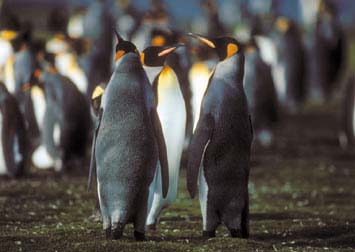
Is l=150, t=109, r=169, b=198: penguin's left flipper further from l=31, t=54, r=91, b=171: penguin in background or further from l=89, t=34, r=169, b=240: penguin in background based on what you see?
l=31, t=54, r=91, b=171: penguin in background

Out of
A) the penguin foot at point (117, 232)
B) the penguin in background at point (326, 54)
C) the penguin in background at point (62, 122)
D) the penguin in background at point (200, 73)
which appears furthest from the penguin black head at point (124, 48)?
the penguin in background at point (326, 54)

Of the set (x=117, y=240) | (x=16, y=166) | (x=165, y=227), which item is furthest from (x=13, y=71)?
(x=117, y=240)

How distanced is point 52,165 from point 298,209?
3622 mm

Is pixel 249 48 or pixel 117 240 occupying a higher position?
pixel 249 48

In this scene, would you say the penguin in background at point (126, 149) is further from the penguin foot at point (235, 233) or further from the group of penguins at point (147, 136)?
the penguin foot at point (235, 233)

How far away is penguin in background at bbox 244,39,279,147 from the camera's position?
15250 mm

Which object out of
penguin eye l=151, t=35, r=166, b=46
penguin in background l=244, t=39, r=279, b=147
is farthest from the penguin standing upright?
penguin eye l=151, t=35, r=166, b=46

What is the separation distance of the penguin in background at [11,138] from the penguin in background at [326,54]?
13175mm

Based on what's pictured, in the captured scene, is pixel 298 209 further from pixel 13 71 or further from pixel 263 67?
pixel 263 67

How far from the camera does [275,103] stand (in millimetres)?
15648

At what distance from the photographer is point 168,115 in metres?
8.22

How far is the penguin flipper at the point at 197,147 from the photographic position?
723 cm

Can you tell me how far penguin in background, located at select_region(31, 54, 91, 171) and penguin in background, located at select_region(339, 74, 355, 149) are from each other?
188 inches

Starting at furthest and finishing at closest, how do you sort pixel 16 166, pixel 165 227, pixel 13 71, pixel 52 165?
pixel 13 71 → pixel 52 165 → pixel 16 166 → pixel 165 227
